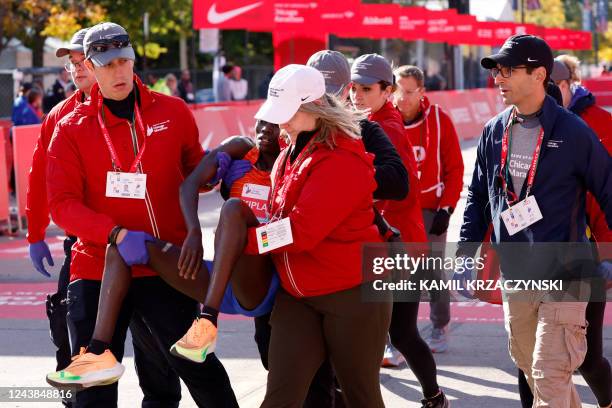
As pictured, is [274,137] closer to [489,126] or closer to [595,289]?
[489,126]

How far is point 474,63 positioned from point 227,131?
43.6 metres

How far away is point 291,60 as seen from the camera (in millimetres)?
18156

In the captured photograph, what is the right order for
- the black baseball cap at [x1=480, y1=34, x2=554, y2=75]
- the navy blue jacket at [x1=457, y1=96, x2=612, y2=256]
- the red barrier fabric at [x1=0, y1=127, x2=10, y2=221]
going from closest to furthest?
the navy blue jacket at [x1=457, y1=96, x2=612, y2=256]
the black baseball cap at [x1=480, y1=34, x2=554, y2=75]
the red barrier fabric at [x1=0, y1=127, x2=10, y2=221]

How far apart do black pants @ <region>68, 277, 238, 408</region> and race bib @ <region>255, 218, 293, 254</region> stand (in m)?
0.96

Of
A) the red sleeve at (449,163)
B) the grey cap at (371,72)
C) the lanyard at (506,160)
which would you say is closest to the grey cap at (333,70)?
the grey cap at (371,72)

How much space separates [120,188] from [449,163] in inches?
124

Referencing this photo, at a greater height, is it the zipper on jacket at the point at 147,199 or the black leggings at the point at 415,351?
the zipper on jacket at the point at 147,199

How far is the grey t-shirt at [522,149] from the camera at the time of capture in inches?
200

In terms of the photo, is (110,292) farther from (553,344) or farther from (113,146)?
(553,344)

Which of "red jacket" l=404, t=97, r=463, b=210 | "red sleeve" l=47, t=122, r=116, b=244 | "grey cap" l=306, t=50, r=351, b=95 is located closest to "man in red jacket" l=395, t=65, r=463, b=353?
"red jacket" l=404, t=97, r=463, b=210

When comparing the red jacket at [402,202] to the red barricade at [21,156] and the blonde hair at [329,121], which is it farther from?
the red barricade at [21,156]

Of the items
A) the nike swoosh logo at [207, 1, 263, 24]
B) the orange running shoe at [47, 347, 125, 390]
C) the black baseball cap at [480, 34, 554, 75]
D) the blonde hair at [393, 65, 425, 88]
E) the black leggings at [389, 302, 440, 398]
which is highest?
the nike swoosh logo at [207, 1, 263, 24]

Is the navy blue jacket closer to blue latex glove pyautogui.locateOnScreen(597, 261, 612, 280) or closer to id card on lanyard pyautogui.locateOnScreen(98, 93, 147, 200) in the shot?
blue latex glove pyautogui.locateOnScreen(597, 261, 612, 280)

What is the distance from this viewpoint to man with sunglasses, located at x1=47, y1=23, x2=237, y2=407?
5312 millimetres
